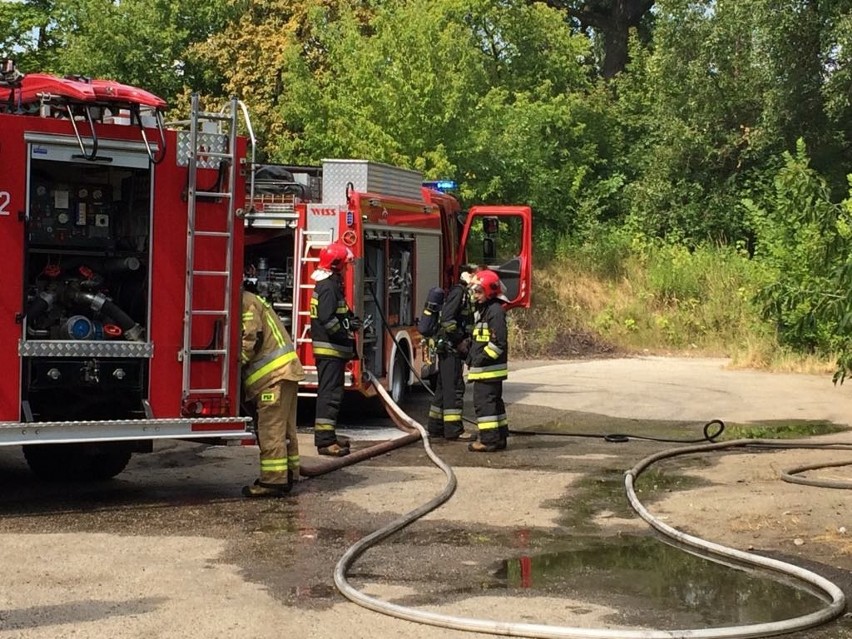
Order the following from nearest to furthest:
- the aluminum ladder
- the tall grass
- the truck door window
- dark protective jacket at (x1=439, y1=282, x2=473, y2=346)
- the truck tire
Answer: the aluminum ladder
the truck tire
dark protective jacket at (x1=439, y1=282, x2=473, y2=346)
the truck door window
the tall grass

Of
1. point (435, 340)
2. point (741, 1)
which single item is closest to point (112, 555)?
point (435, 340)

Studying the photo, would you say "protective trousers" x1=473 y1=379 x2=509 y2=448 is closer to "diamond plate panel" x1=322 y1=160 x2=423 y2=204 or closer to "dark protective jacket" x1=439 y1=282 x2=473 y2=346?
"dark protective jacket" x1=439 y1=282 x2=473 y2=346

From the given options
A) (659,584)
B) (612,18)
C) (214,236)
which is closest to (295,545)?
(659,584)

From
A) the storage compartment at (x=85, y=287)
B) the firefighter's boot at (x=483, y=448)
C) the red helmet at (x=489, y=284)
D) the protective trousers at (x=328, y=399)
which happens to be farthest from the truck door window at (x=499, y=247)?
the storage compartment at (x=85, y=287)

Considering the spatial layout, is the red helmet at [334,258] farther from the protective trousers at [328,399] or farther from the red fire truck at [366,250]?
the red fire truck at [366,250]

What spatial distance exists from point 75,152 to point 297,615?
3.53 m

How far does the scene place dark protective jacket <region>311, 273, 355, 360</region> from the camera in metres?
10.2

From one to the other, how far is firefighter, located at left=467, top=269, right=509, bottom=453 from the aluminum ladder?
3052mm

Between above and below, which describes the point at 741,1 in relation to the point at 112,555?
above

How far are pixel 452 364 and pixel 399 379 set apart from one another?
203 centimetres

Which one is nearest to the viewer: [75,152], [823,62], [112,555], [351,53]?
[112,555]

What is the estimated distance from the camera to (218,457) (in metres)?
10.4

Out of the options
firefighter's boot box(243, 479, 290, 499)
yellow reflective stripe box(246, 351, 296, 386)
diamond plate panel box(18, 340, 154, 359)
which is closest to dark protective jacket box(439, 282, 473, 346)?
yellow reflective stripe box(246, 351, 296, 386)

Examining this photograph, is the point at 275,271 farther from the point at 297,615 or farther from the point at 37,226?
the point at 297,615
